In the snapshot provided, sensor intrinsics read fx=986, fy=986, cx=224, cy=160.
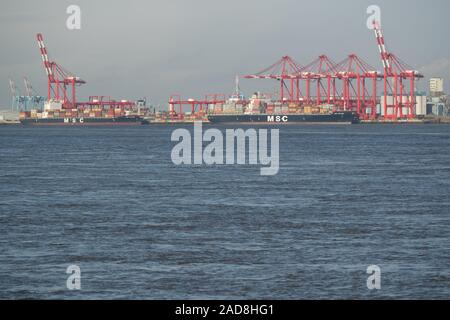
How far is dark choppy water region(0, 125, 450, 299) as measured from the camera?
24.0 meters

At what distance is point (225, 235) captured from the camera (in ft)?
104

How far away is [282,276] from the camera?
984 inches

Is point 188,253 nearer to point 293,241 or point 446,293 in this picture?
point 293,241

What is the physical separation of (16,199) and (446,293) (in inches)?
1002

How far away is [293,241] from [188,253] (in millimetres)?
3878

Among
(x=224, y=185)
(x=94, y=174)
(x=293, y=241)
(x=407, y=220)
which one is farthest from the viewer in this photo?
(x=94, y=174)

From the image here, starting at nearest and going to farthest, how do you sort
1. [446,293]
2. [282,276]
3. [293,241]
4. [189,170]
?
[446,293]
[282,276]
[293,241]
[189,170]

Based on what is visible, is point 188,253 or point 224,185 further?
point 224,185

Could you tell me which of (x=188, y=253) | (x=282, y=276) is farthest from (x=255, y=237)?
(x=282, y=276)

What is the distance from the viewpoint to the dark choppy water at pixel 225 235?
2403 cm

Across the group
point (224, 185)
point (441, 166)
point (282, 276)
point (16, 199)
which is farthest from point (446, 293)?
point (441, 166)

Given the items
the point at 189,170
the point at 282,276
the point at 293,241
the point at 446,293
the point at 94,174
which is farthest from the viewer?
the point at 189,170

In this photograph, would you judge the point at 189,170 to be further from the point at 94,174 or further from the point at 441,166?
the point at 441,166

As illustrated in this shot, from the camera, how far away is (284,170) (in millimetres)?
65312
